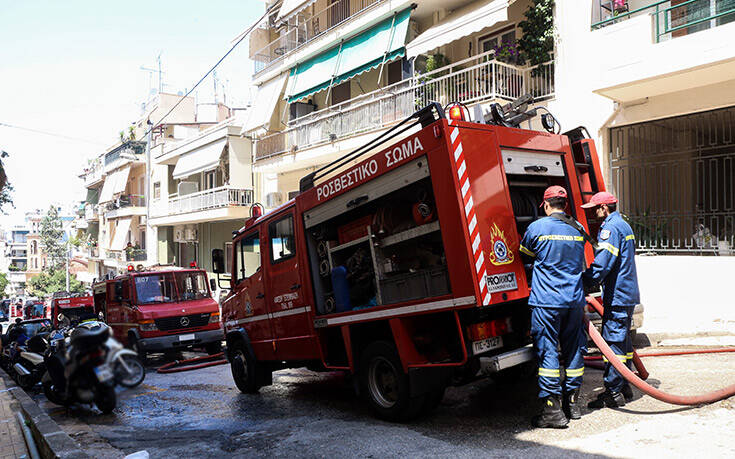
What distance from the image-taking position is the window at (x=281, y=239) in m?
6.92

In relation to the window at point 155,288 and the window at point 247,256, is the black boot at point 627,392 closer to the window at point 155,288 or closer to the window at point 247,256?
the window at point 247,256

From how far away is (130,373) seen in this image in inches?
51.5

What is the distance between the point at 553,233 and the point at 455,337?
49.3 inches

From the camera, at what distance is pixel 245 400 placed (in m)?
7.61

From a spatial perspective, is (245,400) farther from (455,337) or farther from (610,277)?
(610,277)

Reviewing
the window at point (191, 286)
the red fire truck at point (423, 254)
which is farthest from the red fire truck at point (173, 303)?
the red fire truck at point (423, 254)

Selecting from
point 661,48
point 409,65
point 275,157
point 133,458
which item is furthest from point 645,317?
point 275,157

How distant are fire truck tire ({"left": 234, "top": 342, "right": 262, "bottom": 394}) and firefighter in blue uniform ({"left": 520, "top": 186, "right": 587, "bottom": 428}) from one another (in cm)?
418

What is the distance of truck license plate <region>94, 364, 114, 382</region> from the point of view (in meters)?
1.26

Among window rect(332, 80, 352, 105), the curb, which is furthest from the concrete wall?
window rect(332, 80, 352, 105)

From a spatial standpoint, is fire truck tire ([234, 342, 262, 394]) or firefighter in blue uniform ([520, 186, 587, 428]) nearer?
firefighter in blue uniform ([520, 186, 587, 428])

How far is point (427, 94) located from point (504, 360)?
34.1 feet

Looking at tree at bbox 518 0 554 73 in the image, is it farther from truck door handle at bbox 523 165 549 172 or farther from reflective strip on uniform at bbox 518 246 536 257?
reflective strip on uniform at bbox 518 246 536 257

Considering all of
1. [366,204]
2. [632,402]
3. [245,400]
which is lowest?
[245,400]
